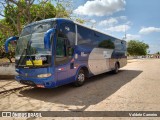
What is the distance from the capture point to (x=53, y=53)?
21.1ft

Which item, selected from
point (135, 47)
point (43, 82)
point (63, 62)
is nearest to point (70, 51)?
point (63, 62)

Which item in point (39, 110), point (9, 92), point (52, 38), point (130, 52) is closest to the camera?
point (39, 110)

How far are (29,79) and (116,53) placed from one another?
868 centimetres

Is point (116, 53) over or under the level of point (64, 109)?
over

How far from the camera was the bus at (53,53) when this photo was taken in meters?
6.45

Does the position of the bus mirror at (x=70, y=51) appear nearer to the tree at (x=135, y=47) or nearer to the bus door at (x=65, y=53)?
the bus door at (x=65, y=53)

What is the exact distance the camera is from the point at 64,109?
17.1 ft

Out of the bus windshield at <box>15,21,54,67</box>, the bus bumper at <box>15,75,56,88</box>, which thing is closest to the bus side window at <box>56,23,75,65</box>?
the bus windshield at <box>15,21,54,67</box>

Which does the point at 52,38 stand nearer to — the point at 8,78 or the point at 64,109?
the point at 64,109

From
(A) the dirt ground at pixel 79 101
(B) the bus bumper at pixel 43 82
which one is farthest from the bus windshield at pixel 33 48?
(A) the dirt ground at pixel 79 101

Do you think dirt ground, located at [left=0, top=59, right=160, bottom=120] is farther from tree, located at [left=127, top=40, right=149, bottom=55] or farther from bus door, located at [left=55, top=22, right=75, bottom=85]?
tree, located at [left=127, top=40, right=149, bottom=55]

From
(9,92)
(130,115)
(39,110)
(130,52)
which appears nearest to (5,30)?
(9,92)

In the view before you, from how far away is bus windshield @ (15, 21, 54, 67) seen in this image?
646cm

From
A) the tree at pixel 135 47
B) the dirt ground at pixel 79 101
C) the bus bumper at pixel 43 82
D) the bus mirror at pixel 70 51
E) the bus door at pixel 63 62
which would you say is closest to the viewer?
the dirt ground at pixel 79 101
